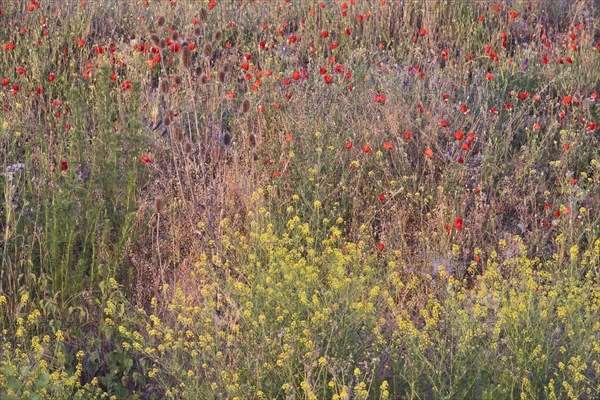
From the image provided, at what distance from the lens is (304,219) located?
13.7ft

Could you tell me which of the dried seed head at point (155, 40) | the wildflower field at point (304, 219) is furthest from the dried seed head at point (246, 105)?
the dried seed head at point (155, 40)

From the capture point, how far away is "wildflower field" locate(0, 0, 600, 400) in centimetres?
298

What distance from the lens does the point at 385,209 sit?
4.34 metres

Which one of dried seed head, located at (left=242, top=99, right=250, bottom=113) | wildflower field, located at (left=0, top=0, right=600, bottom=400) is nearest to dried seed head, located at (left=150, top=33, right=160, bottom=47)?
wildflower field, located at (left=0, top=0, right=600, bottom=400)

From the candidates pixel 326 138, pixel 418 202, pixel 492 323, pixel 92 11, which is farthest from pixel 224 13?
pixel 492 323

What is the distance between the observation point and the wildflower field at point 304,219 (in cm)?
298

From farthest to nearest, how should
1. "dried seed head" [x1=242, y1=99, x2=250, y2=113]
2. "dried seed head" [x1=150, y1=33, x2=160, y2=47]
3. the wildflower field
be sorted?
1. "dried seed head" [x1=242, y1=99, x2=250, y2=113]
2. "dried seed head" [x1=150, y1=33, x2=160, y2=47]
3. the wildflower field

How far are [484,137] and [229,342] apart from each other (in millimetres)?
2505

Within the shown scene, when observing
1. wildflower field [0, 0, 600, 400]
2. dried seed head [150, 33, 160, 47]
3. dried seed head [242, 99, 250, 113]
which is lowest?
wildflower field [0, 0, 600, 400]

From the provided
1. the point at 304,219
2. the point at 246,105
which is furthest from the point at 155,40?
the point at 304,219

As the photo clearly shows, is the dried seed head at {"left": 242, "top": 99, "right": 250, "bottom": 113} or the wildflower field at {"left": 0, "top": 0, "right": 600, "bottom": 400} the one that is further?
the dried seed head at {"left": 242, "top": 99, "right": 250, "bottom": 113}

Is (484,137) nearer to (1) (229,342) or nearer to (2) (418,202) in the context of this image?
(2) (418,202)

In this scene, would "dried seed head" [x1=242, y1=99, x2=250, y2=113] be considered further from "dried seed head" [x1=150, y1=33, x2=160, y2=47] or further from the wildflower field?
"dried seed head" [x1=150, y1=33, x2=160, y2=47]

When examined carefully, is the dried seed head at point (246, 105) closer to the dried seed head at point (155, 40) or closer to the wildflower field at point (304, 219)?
the wildflower field at point (304, 219)
